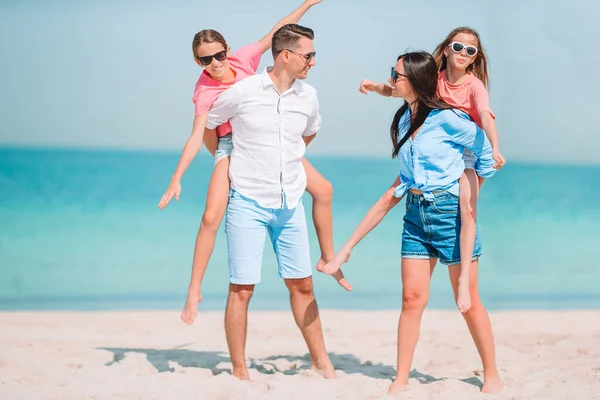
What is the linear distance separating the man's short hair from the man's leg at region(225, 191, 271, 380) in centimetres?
84

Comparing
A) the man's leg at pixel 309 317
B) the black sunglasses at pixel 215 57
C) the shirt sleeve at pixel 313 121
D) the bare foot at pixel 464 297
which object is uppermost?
the black sunglasses at pixel 215 57

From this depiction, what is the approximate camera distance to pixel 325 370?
518cm

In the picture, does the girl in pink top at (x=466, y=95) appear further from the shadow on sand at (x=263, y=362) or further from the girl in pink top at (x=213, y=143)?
the shadow on sand at (x=263, y=362)

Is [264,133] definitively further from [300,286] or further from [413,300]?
[413,300]

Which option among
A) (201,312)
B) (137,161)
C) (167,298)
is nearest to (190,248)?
(167,298)

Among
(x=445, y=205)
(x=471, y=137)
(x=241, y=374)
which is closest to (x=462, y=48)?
(x=471, y=137)

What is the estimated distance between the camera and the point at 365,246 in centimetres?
1204

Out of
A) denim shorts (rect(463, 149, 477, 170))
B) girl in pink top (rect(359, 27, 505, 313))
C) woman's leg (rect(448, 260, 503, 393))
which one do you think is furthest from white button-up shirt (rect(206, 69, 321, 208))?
woman's leg (rect(448, 260, 503, 393))

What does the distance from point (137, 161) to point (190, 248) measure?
75.8ft

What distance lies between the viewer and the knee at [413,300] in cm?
458

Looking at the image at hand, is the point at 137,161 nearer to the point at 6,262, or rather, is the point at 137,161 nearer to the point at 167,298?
the point at 6,262

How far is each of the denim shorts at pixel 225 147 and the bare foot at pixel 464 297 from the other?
57.8 inches

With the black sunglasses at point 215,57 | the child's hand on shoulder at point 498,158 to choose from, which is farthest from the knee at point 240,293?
the child's hand on shoulder at point 498,158

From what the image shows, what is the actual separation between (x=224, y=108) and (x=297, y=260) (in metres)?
0.96
